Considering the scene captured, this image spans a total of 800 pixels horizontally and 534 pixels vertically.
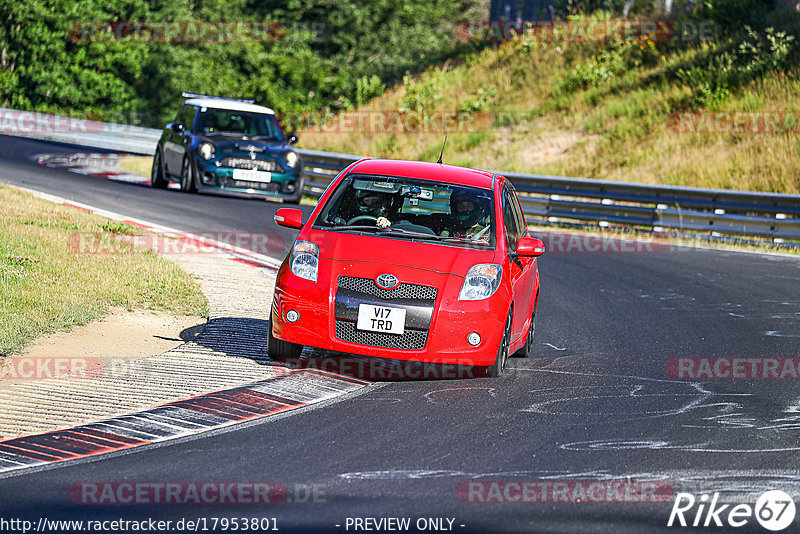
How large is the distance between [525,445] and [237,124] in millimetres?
16262

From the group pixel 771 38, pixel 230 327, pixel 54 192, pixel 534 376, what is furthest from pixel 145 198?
pixel 771 38

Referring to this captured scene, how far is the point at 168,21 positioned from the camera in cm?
5334

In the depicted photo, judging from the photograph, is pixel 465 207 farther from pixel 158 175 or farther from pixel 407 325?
pixel 158 175

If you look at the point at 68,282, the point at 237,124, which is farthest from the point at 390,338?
the point at 237,124

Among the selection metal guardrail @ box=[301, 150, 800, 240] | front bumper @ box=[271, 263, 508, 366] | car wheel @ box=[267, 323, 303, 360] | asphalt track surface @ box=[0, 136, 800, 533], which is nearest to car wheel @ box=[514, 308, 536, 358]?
asphalt track surface @ box=[0, 136, 800, 533]

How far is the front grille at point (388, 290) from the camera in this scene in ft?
26.5

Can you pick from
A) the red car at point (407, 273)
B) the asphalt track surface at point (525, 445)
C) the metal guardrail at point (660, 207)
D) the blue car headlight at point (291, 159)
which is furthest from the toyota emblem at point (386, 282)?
the metal guardrail at point (660, 207)

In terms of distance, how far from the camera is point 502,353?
27.9 ft

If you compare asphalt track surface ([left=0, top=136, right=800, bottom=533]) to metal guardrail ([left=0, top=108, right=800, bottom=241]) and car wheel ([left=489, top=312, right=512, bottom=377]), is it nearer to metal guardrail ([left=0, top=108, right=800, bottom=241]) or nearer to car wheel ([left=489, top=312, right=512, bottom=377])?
car wheel ([left=489, top=312, right=512, bottom=377])

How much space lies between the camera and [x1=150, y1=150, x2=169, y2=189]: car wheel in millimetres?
22656

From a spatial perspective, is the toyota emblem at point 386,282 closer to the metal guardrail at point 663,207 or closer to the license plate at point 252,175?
the license plate at point 252,175

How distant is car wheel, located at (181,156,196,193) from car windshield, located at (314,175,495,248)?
1254 centimetres

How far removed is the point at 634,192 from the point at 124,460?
17060 millimetres

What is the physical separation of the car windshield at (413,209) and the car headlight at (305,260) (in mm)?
340
